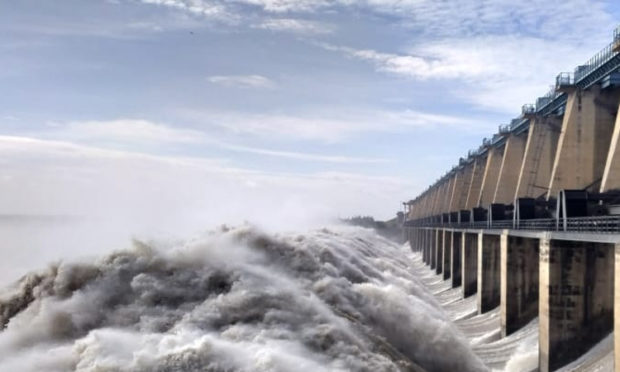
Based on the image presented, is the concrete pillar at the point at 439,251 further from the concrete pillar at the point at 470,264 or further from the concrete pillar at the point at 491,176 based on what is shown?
the concrete pillar at the point at 470,264

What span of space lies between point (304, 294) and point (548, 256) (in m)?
8.25

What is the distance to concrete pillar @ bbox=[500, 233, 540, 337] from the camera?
1024 inches

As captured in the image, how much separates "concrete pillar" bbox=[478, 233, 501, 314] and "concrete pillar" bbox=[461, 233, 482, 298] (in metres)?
5.20

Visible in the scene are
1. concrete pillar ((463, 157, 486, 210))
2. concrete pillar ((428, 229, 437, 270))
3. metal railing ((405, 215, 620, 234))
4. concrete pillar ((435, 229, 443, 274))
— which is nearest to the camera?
metal railing ((405, 215, 620, 234))

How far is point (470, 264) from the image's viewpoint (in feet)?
124

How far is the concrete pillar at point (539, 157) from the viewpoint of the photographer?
35500 mm

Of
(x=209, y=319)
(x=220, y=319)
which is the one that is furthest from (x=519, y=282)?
(x=209, y=319)

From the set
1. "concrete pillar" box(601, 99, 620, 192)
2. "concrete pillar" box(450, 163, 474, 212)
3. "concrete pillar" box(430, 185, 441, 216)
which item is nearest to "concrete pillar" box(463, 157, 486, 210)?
"concrete pillar" box(450, 163, 474, 212)

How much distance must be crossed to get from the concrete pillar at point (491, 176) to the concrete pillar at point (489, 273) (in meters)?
14.9

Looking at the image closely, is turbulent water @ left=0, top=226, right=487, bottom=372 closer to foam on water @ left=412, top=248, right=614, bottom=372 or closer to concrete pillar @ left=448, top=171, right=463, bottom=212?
foam on water @ left=412, top=248, right=614, bottom=372

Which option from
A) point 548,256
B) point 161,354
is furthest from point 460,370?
point 161,354

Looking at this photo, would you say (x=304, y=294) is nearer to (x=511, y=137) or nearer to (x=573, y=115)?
(x=573, y=115)

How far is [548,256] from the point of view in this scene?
19.6 m

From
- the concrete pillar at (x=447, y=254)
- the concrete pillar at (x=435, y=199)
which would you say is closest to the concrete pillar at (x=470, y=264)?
the concrete pillar at (x=447, y=254)
